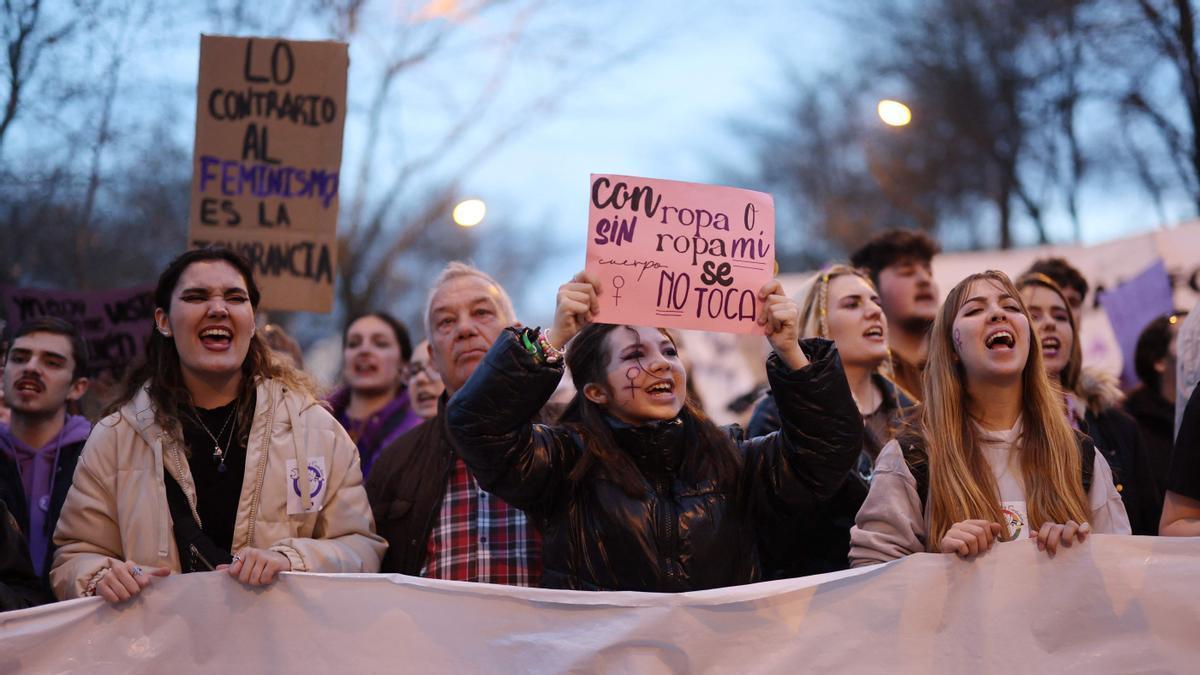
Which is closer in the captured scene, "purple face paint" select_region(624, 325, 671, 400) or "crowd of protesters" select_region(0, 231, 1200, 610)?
"crowd of protesters" select_region(0, 231, 1200, 610)

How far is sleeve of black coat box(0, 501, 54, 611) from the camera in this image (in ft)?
12.1

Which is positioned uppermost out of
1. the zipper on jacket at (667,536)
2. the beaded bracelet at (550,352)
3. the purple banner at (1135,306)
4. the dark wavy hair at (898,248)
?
the dark wavy hair at (898,248)

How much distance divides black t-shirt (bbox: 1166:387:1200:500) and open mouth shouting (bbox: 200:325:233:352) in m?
2.82

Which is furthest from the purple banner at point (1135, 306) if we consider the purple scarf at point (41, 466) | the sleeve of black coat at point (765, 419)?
the purple scarf at point (41, 466)

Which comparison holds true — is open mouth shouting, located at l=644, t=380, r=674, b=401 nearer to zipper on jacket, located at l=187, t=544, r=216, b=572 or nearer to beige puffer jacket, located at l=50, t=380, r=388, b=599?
beige puffer jacket, located at l=50, t=380, r=388, b=599

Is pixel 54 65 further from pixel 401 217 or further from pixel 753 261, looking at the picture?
pixel 401 217

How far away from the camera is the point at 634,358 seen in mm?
3955

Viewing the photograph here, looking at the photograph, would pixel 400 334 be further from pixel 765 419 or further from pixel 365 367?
pixel 765 419

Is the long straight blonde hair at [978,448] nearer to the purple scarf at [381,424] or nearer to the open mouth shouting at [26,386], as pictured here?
the purple scarf at [381,424]

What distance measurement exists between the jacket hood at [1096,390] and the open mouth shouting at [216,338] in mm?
3230

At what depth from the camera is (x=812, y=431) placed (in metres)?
3.69

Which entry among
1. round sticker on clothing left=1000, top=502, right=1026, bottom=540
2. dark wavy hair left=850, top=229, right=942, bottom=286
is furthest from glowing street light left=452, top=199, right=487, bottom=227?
round sticker on clothing left=1000, top=502, right=1026, bottom=540

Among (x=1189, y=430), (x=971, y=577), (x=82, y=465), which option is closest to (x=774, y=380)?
(x=971, y=577)

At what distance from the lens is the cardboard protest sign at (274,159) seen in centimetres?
601
